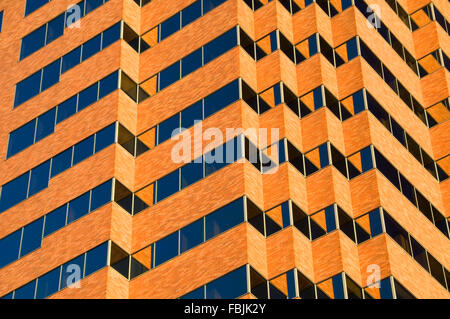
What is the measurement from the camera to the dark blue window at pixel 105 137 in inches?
2093

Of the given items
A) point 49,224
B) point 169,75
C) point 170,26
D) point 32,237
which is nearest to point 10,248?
point 32,237

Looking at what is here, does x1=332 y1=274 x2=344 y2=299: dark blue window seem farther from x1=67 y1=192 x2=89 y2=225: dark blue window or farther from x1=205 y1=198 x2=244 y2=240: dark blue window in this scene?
x1=67 y1=192 x2=89 y2=225: dark blue window

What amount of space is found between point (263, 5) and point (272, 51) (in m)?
3.54

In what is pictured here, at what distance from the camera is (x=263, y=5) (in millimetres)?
57562

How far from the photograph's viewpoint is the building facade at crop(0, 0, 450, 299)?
4816 centimetres

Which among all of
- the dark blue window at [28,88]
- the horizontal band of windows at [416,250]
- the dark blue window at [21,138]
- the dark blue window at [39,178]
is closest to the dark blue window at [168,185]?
the dark blue window at [39,178]

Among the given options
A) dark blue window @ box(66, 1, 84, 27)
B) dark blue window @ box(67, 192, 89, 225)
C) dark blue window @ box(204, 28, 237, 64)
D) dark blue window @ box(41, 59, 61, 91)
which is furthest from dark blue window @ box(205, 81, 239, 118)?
dark blue window @ box(66, 1, 84, 27)

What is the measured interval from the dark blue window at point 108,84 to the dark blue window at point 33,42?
7519mm

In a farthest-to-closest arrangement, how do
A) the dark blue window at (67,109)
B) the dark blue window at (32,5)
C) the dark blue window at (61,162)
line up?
the dark blue window at (32,5), the dark blue window at (67,109), the dark blue window at (61,162)

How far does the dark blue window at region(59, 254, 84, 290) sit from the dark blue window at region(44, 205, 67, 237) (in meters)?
2.63

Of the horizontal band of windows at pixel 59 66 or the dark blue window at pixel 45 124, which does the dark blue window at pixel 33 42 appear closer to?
the horizontal band of windows at pixel 59 66
